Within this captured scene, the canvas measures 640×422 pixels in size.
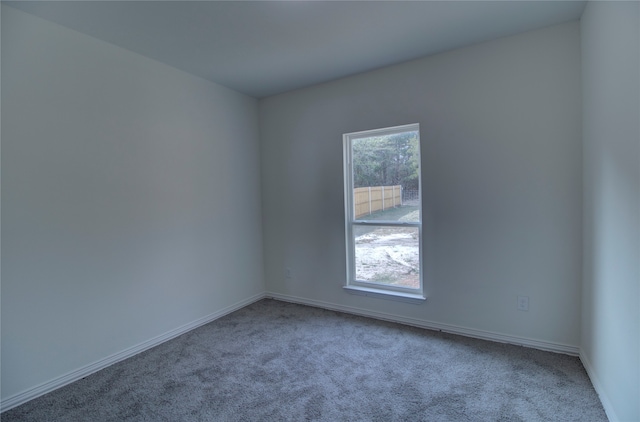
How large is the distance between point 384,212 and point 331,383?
1656 millimetres

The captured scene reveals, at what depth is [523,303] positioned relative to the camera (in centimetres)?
244

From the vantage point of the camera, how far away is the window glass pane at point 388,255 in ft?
9.79

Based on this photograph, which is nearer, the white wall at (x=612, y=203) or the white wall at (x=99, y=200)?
the white wall at (x=612, y=203)

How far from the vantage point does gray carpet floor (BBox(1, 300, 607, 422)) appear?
70.3 inches

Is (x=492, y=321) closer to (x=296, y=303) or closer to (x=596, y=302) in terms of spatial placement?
(x=596, y=302)

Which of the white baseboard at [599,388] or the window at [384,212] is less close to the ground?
the window at [384,212]

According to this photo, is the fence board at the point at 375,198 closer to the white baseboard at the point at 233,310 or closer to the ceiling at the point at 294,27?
the white baseboard at the point at 233,310

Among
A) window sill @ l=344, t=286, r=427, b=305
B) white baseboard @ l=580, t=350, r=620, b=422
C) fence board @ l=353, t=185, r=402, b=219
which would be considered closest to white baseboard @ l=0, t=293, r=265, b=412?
window sill @ l=344, t=286, r=427, b=305

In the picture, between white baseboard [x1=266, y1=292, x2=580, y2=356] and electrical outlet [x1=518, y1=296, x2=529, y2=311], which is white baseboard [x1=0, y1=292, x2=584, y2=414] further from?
electrical outlet [x1=518, y1=296, x2=529, y2=311]

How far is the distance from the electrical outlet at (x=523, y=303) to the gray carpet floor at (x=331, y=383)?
0.32m

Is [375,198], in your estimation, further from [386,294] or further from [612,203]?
[612,203]

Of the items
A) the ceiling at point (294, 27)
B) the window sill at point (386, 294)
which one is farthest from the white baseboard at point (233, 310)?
the ceiling at point (294, 27)

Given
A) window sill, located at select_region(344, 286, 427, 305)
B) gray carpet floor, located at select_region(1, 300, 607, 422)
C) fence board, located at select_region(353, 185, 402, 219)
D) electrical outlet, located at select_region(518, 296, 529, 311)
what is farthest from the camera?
fence board, located at select_region(353, 185, 402, 219)

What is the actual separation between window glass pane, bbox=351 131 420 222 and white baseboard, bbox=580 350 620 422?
1.54 metres
